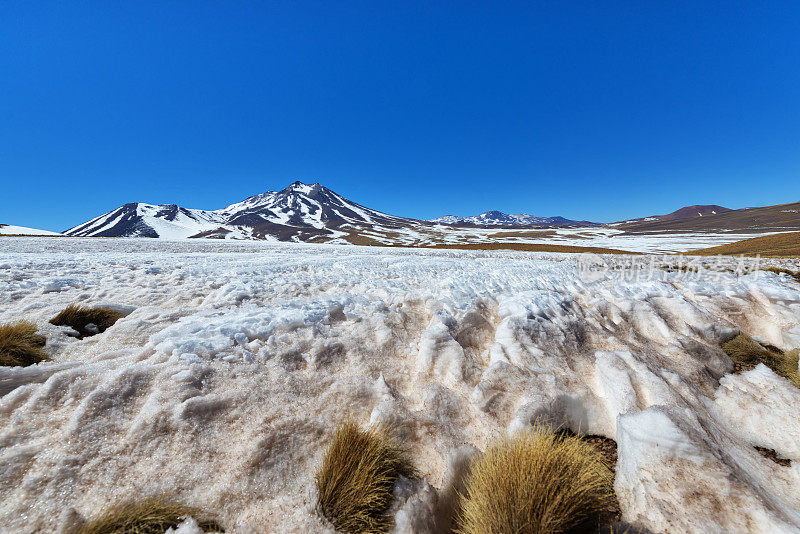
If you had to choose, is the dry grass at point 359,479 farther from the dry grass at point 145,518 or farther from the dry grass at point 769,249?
the dry grass at point 769,249

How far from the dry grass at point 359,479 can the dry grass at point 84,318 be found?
5.92m

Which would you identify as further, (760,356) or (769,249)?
(769,249)

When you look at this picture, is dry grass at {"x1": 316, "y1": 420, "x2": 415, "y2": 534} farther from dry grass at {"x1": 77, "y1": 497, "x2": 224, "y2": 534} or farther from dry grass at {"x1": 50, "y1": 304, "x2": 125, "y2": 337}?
dry grass at {"x1": 50, "y1": 304, "x2": 125, "y2": 337}

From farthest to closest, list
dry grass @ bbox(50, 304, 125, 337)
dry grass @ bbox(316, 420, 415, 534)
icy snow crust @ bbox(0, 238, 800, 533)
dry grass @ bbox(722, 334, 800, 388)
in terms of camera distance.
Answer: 1. dry grass @ bbox(722, 334, 800, 388)
2. dry grass @ bbox(50, 304, 125, 337)
3. icy snow crust @ bbox(0, 238, 800, 533)
4. dry grass @ bbox(316, 420, 415, 534)

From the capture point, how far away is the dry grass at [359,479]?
295 cm

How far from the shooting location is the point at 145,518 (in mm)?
2725

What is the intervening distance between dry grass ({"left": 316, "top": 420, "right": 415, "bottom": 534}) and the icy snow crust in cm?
19

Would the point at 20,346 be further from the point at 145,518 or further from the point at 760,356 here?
the point at 760,356

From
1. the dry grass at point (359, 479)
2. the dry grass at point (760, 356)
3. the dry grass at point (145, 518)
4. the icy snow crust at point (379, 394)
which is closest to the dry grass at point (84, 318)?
the icy snow crust at point (379, 394)

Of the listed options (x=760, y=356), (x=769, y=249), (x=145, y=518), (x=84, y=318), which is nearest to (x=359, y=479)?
(x=145, y=518)

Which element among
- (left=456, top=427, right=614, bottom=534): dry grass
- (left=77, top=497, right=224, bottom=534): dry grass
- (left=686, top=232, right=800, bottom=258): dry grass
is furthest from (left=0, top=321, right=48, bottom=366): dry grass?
(left=686, top=232, right=800, bottom=258): dry grass

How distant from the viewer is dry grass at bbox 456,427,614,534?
8.98 feet

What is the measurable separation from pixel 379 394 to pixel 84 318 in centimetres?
643

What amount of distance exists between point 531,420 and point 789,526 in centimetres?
244
